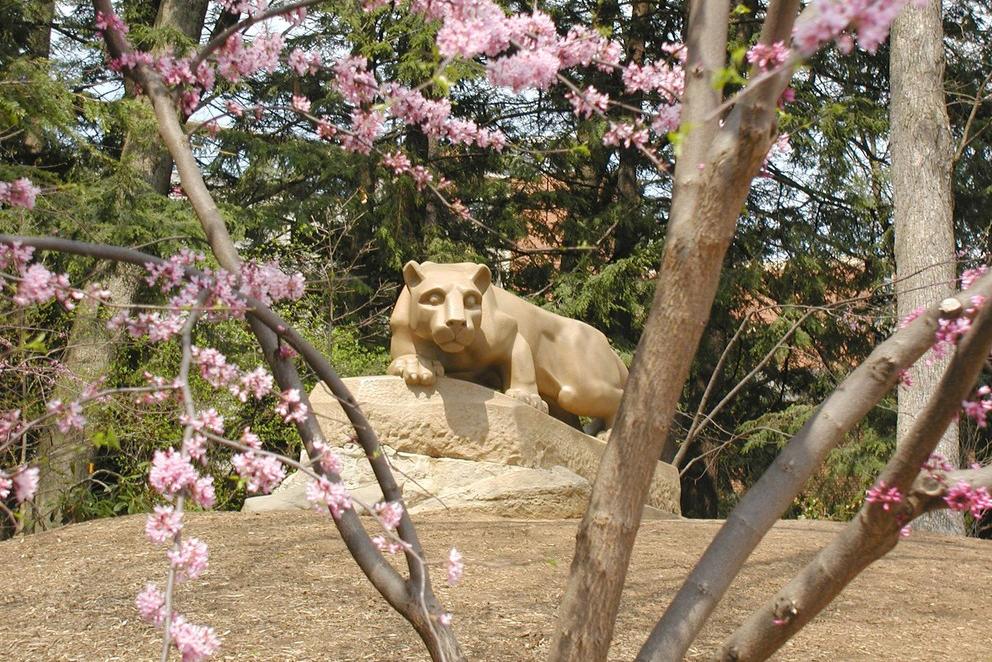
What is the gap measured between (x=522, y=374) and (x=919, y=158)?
5126mm

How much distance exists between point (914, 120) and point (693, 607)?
904cm

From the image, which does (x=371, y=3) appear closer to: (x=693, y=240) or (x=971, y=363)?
(x=693, y=240)

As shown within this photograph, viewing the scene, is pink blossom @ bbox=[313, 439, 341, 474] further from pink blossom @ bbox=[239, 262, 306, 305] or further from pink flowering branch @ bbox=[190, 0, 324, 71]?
pink flowering branch @ bbox=[190, 0, 324, 71]

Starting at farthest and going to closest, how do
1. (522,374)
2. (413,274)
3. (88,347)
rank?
(88,347), (522,374), (413,274)

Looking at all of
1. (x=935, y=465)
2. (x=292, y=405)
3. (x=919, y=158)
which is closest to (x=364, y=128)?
(x=292, y=405)

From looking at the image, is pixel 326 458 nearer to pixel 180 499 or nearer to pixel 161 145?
pixel 180 499

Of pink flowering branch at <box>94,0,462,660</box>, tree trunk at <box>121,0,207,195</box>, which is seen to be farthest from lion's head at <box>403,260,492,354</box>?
tree trunk at <box>121,0,207,195</box>

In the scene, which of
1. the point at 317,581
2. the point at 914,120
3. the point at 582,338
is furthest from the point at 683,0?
the point at 317,581

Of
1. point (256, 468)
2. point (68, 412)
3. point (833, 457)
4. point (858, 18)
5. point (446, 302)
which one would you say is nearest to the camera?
point (858, 18)

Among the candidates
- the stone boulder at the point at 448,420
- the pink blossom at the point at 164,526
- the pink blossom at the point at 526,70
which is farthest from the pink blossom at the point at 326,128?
the stone boulder at the point at 448,420

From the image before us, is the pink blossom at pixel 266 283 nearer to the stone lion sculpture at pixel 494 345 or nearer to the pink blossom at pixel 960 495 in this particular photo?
the pink blossom at pixel 960 495

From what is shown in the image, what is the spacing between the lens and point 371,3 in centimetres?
336

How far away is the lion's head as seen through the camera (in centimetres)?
715

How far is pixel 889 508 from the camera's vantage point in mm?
2549
